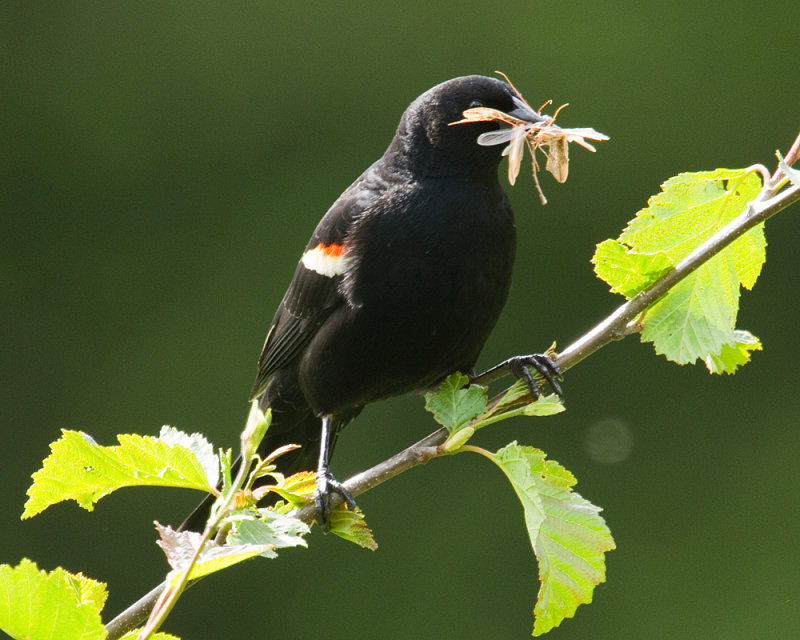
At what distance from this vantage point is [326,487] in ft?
5.31

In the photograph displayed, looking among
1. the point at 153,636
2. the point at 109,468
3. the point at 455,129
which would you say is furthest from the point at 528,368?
the point at 153,636

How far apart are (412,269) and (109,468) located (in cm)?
93

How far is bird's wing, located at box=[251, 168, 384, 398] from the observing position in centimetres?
198

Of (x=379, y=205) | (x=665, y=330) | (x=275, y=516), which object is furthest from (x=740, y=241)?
(x=379, y=205)

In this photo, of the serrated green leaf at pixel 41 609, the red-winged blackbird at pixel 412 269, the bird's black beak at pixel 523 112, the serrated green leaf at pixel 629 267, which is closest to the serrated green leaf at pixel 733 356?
the serrated green leaf at pixel 629 267

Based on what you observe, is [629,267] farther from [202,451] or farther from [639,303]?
[202,451]

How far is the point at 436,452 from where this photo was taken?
3.91 ft

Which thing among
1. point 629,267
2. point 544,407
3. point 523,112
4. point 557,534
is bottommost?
point 557,534

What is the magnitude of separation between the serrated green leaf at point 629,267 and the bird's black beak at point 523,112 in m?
0.59

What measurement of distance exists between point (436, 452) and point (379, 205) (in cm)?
84

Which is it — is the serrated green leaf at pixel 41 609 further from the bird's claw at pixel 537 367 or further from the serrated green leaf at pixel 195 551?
the bird's claw at pixel 537 367

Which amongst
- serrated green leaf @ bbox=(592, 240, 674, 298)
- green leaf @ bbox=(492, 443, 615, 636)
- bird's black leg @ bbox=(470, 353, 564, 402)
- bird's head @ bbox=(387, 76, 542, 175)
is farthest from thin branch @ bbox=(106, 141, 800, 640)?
bird's head @ bbox=(387, 76, 542, 175)

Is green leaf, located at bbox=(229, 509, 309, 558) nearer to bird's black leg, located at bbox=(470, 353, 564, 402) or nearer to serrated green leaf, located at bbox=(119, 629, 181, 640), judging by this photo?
serrated green leaf, located at bbox=(119, 629, 181, 640)

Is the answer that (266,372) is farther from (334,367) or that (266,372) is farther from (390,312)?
(390,312)
